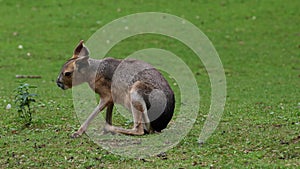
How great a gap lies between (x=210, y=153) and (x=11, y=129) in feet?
10.6

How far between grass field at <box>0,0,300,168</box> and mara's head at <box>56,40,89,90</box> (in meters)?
0.73

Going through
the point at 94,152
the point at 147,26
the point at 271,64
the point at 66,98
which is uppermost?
the point at 147,26

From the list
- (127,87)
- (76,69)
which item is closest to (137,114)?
(127,87)

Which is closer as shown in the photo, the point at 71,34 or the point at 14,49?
the point at 14,49

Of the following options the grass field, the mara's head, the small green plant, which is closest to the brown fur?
the mara's head

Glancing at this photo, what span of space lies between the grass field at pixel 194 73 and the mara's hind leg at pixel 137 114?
0.58 metres

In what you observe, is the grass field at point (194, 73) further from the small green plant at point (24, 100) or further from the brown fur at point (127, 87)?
the brown fur at point (127, 87)

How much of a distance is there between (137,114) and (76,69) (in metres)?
1.12

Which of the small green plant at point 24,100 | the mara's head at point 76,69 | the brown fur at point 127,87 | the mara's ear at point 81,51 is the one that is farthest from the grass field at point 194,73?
the mara's ear at point 81,51

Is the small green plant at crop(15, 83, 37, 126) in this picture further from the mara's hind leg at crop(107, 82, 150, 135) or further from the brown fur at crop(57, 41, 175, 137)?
the mara's hind leg at crop(107, 82, 150, 135)

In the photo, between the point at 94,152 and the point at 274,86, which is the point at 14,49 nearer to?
the point at 274,86

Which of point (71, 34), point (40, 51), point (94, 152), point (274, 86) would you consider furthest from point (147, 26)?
point (94, 152)

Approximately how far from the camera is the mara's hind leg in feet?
26.4

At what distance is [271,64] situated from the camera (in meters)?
16.6
